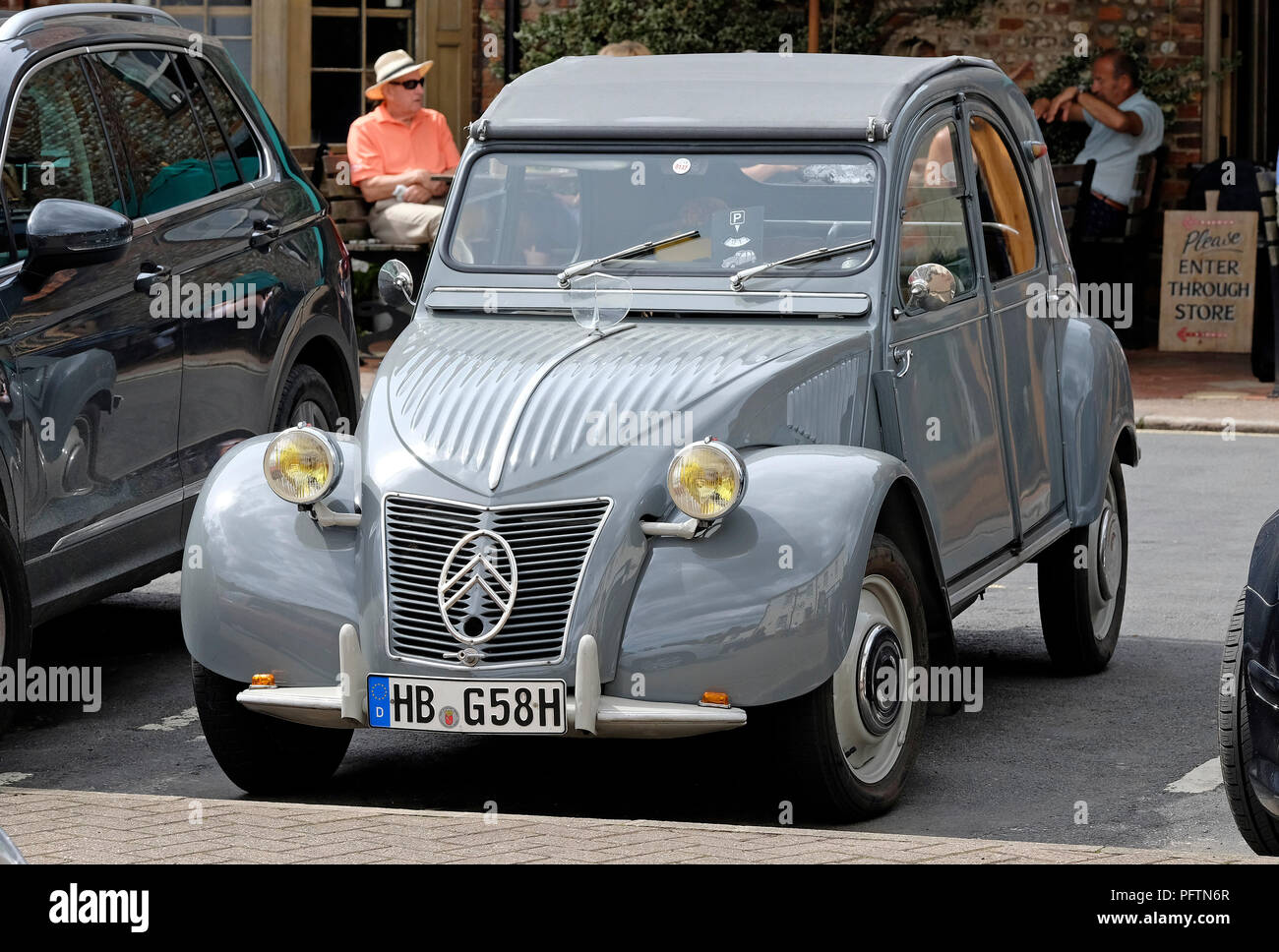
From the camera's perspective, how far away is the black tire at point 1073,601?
7.39 meters

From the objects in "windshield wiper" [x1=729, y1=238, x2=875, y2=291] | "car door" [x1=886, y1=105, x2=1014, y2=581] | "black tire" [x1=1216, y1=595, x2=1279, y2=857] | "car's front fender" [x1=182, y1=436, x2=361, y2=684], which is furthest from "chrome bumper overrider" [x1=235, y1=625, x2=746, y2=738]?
"windshield wiper" [x1=729, y1=238, x2=875, y2=291]

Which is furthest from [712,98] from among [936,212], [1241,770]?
[1241,770]

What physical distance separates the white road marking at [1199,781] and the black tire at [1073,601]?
1.14 meters

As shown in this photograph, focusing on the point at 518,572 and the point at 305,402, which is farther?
the point at 305,402

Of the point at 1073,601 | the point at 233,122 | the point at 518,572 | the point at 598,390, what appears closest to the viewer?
the point at 518,572

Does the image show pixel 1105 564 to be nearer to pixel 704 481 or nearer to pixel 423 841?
pixel 704 481

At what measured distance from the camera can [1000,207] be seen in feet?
23.5

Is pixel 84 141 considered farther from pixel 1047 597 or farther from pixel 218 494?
pixel 1047 597

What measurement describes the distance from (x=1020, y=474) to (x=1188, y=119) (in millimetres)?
11362

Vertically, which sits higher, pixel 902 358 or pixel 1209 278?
pixel 902 358

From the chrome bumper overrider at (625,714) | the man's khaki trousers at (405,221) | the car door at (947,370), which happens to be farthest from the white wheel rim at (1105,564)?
the man's khaki trousers at (405,221)

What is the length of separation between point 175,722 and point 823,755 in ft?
8.20
